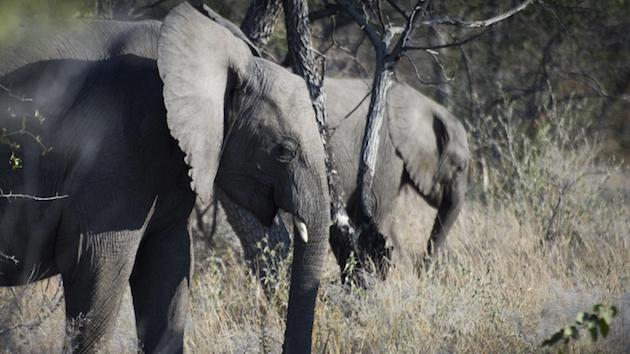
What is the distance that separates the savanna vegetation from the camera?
659 centimetres

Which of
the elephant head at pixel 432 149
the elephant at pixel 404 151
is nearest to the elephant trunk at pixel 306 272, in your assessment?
the elephant at pixel 404 151

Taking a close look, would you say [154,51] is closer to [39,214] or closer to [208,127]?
[208,127]

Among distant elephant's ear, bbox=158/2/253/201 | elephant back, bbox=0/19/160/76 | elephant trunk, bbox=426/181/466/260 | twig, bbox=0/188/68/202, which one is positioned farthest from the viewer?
elephant trunk, bbox=426/181/466/260

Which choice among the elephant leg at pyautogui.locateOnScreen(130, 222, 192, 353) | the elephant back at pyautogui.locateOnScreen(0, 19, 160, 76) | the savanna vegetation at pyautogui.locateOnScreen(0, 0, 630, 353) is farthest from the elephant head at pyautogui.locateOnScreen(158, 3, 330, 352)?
the savanna vegetation at pyautogui.locateOnScreen(0, 0, 630, 353)

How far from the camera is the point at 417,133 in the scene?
10867 mm

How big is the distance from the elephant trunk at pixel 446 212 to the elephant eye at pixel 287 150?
182 inches

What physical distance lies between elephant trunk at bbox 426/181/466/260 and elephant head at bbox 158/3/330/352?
4.49 metres

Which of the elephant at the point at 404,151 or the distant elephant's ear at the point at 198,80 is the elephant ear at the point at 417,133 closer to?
the elephant at the point at 404,151

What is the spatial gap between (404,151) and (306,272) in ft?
16.0

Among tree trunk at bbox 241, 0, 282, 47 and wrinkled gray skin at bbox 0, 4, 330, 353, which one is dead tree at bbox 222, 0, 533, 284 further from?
wrinkled gray skin at bbox 0, 4, 330, 353

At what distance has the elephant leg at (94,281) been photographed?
224 inches

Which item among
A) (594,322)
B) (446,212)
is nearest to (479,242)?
(446,212)

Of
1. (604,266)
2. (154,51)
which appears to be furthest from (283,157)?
(604,266)

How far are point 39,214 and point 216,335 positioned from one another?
1.56 m
